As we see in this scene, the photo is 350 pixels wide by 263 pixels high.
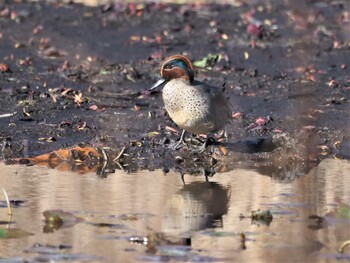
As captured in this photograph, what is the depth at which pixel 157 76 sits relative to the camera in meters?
12.9

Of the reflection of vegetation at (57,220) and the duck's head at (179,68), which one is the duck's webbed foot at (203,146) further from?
the reflection of vegetation at (57,220)

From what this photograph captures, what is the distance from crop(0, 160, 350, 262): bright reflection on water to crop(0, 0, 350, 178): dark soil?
Answer: 18.2 inches

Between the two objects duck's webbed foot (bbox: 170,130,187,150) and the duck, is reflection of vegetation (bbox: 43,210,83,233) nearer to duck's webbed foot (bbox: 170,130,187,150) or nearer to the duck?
the duck

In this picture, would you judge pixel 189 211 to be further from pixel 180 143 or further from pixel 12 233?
pixel 180 143

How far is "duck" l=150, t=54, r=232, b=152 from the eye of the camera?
9648 millimetres

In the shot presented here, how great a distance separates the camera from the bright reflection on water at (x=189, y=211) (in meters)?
6.68

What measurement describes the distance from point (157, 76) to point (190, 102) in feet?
10.9

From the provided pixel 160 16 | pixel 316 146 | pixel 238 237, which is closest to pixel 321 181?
pixel 316 146

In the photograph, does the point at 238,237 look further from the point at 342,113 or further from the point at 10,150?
the point at 342,113

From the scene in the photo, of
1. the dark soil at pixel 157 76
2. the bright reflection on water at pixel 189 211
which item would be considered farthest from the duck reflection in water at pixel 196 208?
the dark soil at pixel 157 76

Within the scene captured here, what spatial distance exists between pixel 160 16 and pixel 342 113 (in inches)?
203

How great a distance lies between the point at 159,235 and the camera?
686 cm

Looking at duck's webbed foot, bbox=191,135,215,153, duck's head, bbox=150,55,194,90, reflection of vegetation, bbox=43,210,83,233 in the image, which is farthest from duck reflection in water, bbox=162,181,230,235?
duck's head, bbox=150,55,194,90

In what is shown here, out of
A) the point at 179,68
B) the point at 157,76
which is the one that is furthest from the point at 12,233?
the point at 157,76
